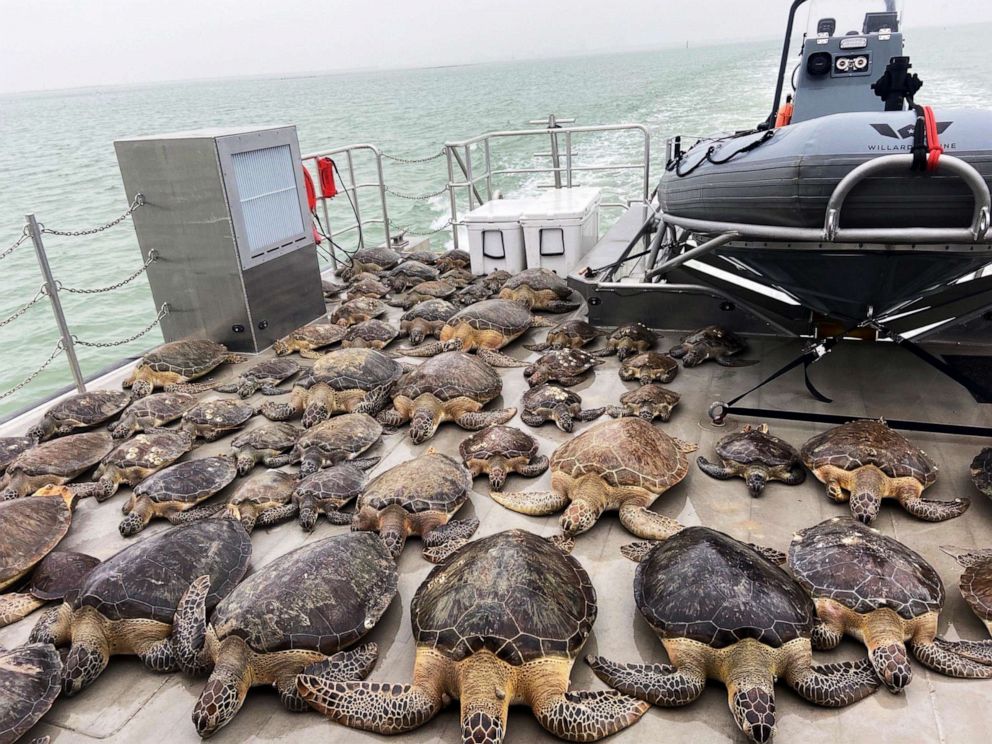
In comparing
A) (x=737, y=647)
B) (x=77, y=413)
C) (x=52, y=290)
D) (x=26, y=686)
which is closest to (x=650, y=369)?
(x=737, y=647)

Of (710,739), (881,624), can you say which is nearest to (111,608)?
(710,739)

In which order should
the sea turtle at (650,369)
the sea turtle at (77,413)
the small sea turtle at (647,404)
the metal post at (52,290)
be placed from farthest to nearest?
the metal post at (52,290)
the sea turtle at (650,369)
the sea turtle at (77,413)
the small sea turtle at (647,404)

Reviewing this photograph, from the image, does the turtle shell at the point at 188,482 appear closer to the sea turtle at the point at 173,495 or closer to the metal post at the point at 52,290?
the sea turtle at the point at 173,495

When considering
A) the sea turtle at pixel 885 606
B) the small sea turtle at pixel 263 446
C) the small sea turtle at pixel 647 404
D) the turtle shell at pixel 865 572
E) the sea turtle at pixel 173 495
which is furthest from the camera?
the small sea turtle at pixel 647 404

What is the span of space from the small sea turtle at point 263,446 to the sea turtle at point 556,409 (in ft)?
4.62

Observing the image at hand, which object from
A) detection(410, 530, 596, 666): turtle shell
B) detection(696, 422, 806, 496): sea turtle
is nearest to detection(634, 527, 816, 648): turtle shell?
detection(410, 530, 596, 666): turtle shell

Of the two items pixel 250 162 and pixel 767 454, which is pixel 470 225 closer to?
pixel 250 162

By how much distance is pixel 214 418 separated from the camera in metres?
4.23

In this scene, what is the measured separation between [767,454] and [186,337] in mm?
4537

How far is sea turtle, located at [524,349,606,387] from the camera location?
4.63 metres

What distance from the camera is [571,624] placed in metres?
2.29

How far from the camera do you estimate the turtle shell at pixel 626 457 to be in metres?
3.17

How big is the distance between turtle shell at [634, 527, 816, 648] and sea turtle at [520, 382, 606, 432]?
1.54 m

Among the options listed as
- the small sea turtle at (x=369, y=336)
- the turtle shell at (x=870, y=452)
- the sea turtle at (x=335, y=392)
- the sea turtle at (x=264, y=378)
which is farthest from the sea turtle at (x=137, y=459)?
the turtle shell at (x=870, y=452)
